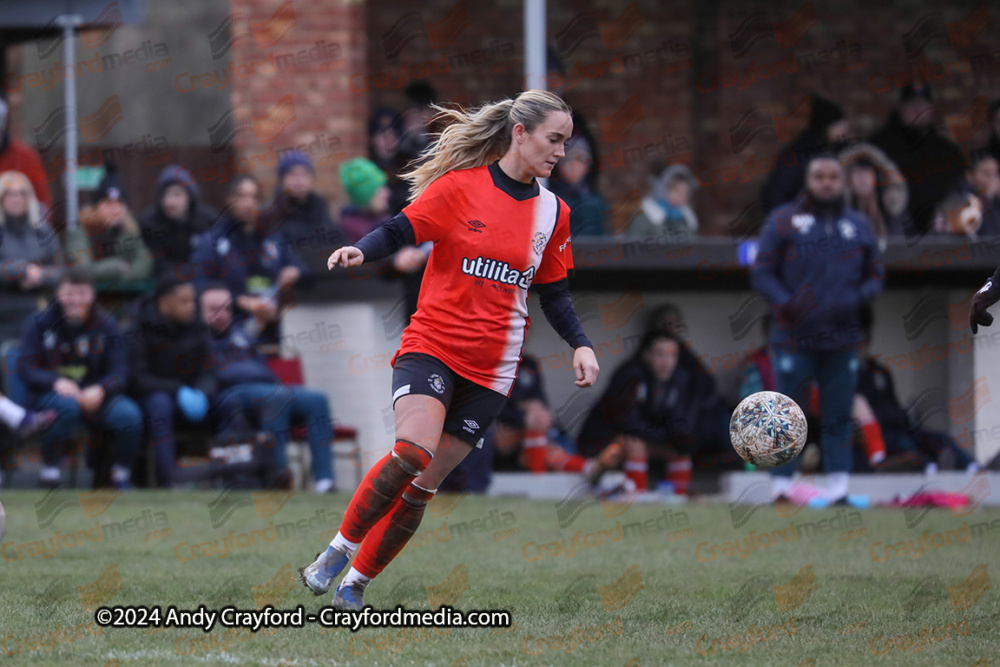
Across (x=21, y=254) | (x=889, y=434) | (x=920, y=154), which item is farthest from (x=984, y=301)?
(x=21, y=254)

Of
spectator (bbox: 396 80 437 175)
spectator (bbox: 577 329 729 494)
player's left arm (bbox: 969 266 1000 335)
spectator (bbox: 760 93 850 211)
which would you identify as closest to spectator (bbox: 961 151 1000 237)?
spectator (bbox: 760 93 850 211)

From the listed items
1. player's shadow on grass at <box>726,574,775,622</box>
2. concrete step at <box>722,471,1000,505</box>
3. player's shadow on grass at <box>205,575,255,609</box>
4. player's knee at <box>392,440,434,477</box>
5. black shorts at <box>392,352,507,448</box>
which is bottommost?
concrete step at <box>722,471,1000,505</box>

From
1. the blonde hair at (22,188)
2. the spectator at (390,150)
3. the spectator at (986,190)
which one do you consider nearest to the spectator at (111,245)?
the blonde hair at (22,188)

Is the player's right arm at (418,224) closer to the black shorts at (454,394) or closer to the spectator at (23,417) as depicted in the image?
the black shorts at (454,394)

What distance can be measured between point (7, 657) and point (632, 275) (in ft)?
24.6

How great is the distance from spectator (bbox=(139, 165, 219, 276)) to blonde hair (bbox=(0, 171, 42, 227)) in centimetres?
88

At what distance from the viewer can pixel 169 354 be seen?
10445mm

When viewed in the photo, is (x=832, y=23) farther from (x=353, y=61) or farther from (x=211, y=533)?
(x=211, y=533)

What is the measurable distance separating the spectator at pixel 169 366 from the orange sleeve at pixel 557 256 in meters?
5.21

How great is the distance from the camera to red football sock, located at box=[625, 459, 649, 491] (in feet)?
35.1

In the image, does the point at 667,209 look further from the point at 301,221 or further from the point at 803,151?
the point at 301,221

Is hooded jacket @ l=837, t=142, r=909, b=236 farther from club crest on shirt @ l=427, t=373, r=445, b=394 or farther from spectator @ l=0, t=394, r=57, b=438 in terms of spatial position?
club crest on shirt @ l=427, t=373, r=445, b=394

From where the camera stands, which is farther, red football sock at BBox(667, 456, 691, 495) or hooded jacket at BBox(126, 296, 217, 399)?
red football sock at BBox(667, 456, 691, 495)

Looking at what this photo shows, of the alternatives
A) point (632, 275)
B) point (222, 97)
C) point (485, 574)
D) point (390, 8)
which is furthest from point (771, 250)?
point (222, 97)
